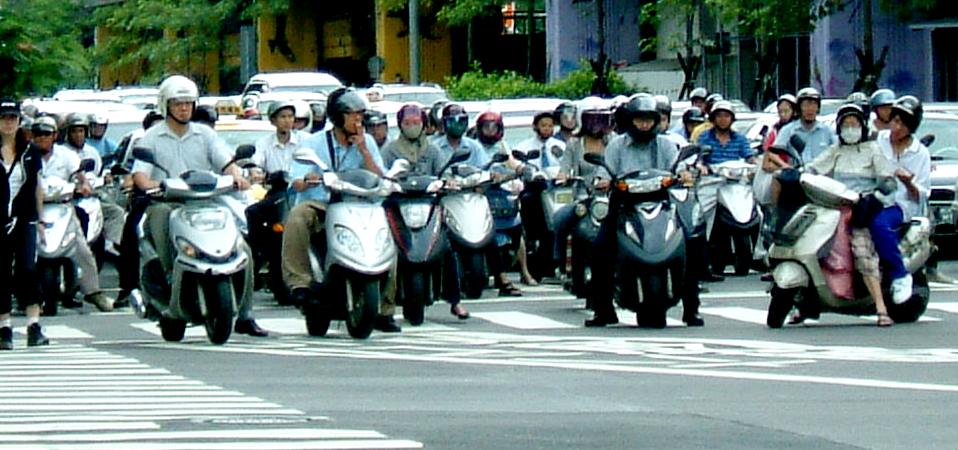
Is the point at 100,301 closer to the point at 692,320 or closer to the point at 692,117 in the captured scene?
the point at 692,320

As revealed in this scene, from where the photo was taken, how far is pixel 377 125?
838 inches

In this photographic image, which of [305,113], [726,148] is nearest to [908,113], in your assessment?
[726,148]

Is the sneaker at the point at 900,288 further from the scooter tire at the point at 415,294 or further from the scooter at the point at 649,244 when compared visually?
the scooter tire at the point at 415,294

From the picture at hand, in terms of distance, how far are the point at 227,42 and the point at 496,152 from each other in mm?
62491

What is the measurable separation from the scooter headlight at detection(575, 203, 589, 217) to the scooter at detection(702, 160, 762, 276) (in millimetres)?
4732

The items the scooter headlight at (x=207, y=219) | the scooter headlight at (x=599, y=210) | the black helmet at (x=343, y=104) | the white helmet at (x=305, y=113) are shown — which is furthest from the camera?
the white helmet at (x=305, y=113)

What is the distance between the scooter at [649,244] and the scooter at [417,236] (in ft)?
4.37

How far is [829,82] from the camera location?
50.1m

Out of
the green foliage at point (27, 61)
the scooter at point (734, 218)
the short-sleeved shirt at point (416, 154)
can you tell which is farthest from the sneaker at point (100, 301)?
the green foliage at point (27, 61)

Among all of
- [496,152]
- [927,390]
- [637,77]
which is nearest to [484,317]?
[496,152]

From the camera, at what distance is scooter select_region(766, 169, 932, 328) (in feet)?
59.2

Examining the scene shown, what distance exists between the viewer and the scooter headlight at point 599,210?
19.0 m

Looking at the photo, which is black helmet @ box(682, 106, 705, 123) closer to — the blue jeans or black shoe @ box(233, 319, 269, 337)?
the blue jeans

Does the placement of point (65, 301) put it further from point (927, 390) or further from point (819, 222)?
point (927, 390)
